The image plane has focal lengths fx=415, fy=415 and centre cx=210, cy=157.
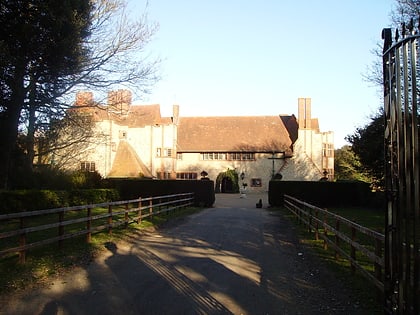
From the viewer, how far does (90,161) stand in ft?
165

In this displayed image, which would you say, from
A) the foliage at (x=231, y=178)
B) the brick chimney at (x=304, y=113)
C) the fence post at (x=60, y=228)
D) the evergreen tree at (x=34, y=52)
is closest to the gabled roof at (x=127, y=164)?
the foliage at (x=231, y=178)

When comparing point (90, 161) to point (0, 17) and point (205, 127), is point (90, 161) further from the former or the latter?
point (0, 17)

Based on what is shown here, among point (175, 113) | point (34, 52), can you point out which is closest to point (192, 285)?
point (34, 52)

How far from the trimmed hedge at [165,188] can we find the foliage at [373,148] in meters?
10.7

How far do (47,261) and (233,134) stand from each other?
52.0 meters

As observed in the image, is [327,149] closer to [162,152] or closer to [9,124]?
[162,152]

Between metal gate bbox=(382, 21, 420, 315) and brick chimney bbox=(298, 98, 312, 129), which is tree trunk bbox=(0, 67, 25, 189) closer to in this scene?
metal gate bbox=(382, 21, 420, 315)

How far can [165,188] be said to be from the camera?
32125 mm

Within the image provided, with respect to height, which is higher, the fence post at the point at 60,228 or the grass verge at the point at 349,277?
the fence post at the point at 60,228

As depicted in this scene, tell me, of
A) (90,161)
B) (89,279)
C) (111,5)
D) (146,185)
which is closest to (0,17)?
(111,5)

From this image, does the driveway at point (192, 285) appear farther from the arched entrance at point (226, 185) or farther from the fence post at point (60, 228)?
the arched entrance at point (226, 185)

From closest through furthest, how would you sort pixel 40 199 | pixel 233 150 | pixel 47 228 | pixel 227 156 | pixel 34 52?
pixel 47 228 → pixel 34 52 → pixel 40 199 → pixel 233 150 → pixel 227 156

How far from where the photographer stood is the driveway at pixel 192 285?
5.47 metres

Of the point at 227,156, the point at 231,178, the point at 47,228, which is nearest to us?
the point at 47,228
